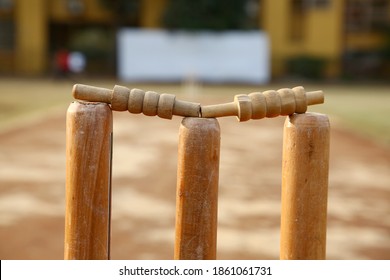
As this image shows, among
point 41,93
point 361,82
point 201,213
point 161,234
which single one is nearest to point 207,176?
point 201,213

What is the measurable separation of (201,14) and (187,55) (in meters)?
2.27

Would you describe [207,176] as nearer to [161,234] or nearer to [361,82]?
[161,234]

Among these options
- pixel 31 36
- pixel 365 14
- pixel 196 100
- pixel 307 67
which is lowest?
pixel 196 100

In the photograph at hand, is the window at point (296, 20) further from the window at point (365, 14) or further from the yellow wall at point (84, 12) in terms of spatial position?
the yellow wall at point (84, 12)

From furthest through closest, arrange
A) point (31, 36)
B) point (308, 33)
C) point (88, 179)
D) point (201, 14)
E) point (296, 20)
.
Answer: point (296, 20) < point (308, 33) < point (31, 36) < point (201, 14) < point (88, 179)

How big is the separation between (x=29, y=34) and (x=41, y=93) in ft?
43.8

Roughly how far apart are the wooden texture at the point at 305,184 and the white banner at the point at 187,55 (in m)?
31.6

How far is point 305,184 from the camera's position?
197 centimetres

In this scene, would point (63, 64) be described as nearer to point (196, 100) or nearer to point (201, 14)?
point (201, 14)

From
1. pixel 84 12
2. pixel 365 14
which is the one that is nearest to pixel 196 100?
pixel 84 12

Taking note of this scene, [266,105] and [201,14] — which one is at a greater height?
[201,14]

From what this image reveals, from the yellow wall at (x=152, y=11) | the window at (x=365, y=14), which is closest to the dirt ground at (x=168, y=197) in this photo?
the yellow wall at (x=152, y=11)

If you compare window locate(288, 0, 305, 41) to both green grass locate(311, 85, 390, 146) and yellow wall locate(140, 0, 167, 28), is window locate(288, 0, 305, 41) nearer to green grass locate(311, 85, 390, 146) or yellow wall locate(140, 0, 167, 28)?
yellow wall locate(140, 0, 167, 28)
